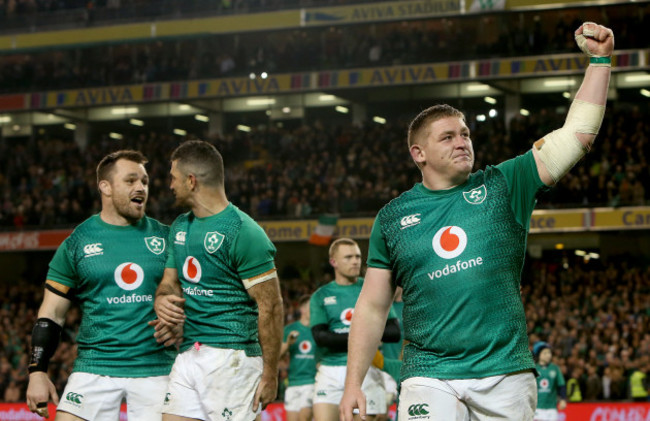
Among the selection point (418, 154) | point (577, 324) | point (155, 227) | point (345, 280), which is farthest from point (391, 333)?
point (577, 324)

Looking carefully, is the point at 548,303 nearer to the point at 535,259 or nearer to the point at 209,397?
the point at 535,259

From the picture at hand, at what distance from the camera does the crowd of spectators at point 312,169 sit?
29.6m

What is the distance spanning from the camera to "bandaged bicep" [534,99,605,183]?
14.8 feet

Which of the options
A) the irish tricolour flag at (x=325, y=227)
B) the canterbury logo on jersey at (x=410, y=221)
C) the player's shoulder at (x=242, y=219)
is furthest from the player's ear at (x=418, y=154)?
the irish tricolour flag at (x=325, y=227)

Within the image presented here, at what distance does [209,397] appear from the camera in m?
5.76

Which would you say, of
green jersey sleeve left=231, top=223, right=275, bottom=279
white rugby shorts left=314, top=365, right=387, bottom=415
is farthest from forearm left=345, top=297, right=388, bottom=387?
white rugby shorts left=314, top=365, right=387, bottom=415

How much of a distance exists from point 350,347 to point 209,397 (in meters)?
1.28

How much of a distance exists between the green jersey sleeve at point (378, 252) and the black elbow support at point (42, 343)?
8.86 feet

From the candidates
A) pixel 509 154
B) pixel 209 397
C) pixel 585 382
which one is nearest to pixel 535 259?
pixel 509 154

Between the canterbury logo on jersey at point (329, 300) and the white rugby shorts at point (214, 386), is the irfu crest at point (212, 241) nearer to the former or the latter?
the white rugby shorts at point (214, 386)

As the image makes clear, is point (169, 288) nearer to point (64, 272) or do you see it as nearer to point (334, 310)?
point (64, 272)

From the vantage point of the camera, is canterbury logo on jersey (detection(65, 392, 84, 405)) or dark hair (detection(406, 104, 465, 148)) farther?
canterbury logo on jersey (detection(65, 392, 84, 405))

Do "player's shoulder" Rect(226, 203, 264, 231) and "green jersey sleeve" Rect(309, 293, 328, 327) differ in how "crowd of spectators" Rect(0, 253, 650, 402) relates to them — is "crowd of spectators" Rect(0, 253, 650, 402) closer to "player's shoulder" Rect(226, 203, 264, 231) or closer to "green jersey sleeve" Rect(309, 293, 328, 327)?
"green jersey sleeve" Rect(309, 293, 328, 327)

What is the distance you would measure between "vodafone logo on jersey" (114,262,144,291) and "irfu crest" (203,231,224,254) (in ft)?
2.75
